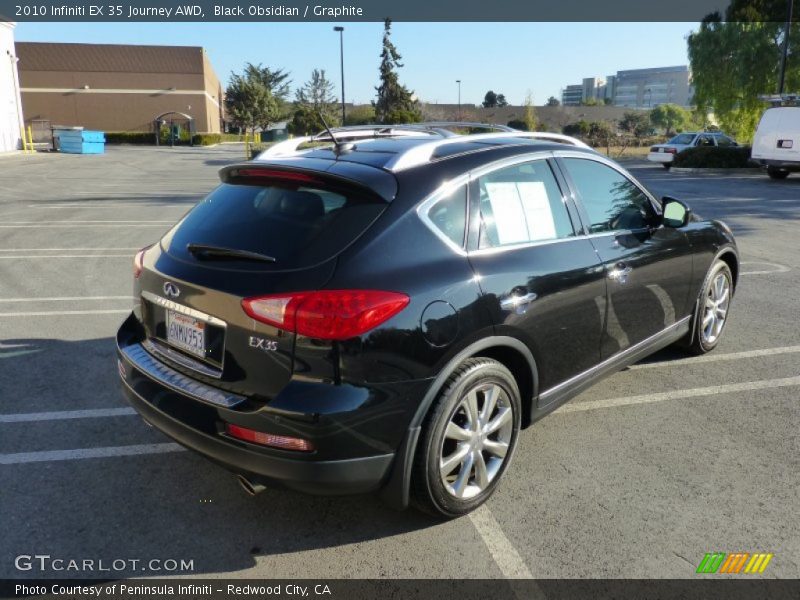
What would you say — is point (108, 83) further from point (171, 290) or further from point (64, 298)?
point (171, 290)

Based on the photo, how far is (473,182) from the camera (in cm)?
319

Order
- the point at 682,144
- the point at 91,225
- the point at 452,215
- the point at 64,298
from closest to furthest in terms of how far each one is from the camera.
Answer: the point at 452,215 → the point at 64,298 → the point at 91,225 → the point at 682,144

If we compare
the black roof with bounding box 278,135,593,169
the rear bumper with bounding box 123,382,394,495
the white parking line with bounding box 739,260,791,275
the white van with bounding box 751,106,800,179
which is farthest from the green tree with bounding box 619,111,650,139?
the rear bumper with bounding box 123,382,394,495

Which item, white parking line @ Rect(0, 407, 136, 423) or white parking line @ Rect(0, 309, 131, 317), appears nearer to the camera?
white parking line @ Rect(0, 407, 136, 423)

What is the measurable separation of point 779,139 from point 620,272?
21.3 meters

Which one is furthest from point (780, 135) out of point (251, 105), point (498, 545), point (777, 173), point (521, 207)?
point (251, 105)

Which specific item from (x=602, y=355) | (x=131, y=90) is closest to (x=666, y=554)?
(x=602, y=355)

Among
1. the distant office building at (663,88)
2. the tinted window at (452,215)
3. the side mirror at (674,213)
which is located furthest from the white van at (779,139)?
the distant office building at (663,88)

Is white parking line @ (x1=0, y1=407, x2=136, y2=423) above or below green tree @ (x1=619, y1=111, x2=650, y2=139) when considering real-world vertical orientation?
below

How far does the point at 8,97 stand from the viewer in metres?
39.9

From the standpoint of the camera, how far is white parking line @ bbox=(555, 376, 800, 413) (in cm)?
430

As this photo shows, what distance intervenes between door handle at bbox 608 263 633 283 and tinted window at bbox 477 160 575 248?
0.38 meters

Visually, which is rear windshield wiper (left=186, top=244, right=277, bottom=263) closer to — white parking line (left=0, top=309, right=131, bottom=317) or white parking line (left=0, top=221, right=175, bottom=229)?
white parking line (left=0, top=309, right=131, bottom=317)

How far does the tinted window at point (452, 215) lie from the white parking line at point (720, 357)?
Result: 2569 millimetres
